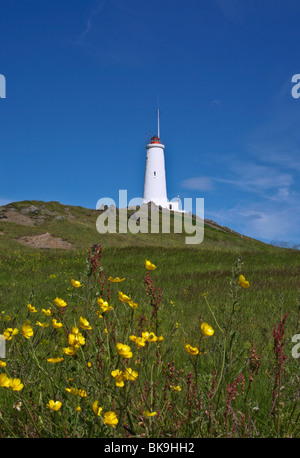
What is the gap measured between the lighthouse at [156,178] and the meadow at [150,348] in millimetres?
44937

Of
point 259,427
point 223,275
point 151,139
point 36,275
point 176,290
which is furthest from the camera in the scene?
point 151,139

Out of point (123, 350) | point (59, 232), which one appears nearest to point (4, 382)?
point (123, 350)

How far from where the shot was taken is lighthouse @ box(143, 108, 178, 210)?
64188mm

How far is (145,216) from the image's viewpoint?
43.5 m

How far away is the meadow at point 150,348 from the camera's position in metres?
2.18

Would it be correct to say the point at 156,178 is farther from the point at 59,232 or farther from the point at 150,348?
the point at 150,348

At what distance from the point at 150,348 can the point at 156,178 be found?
62844mm

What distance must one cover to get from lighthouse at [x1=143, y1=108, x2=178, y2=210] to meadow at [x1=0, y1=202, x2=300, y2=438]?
44.9 meters

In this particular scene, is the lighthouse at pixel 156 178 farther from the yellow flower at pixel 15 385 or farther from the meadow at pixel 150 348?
the yellow flower at pixel 15 385

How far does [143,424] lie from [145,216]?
41515mm

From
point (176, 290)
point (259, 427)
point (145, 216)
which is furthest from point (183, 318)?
point (145, 216)

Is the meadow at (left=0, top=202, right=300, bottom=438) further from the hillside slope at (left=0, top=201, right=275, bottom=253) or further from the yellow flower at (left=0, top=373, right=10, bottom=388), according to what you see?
the hillside slope at (left=0, top=201, right=275, bottom=253)

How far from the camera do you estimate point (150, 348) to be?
7.73ft
